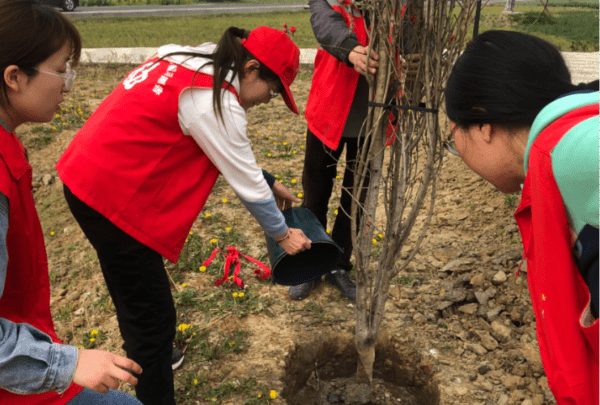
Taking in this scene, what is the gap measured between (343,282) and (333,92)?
121cm

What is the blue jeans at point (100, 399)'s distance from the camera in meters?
1.28

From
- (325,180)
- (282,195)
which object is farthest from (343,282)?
(282,195)

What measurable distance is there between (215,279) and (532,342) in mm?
1891

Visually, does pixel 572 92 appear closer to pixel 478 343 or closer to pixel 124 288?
pixel 124 288

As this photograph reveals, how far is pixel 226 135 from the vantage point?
5.10ft

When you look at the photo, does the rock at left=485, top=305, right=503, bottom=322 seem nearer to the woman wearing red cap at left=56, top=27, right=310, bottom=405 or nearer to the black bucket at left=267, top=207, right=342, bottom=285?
the black bucket at left=267, top=207, right=342, bottom=285

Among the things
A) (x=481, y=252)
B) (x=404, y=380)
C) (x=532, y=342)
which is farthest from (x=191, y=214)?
(x=481, y=252)

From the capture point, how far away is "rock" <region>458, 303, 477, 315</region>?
104 inches

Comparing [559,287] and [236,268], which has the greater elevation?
[559,287]

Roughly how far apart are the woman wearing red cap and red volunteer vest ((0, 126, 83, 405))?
1.22 ft

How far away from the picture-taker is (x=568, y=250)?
980mm

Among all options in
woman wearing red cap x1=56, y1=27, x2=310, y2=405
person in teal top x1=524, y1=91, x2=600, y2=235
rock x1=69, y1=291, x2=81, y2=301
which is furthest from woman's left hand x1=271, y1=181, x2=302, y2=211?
rock x1=69, y1=291, x2=81, y2=301

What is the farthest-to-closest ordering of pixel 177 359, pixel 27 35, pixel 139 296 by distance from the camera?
pixel 177 359 → pixel 139 296 → pixel 27 35

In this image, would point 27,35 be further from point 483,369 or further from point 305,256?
point 483,369
